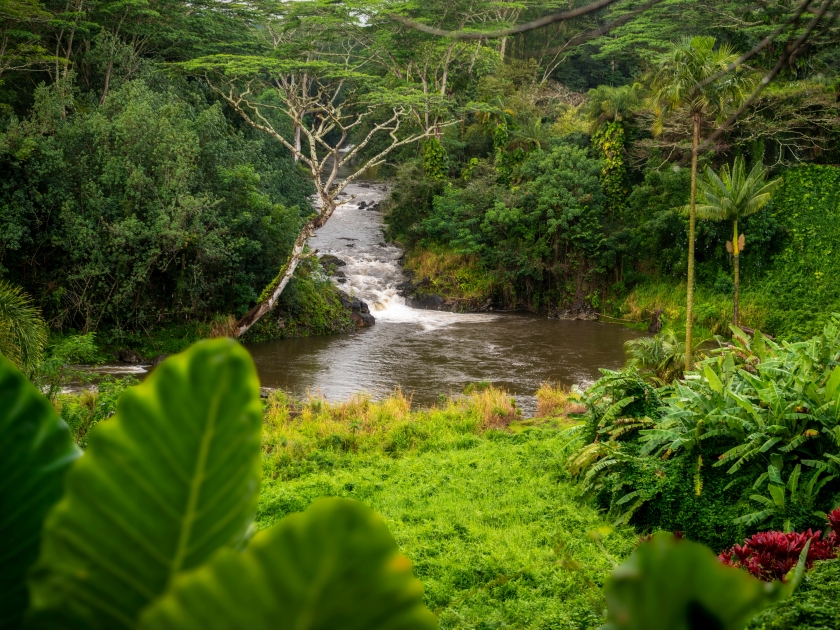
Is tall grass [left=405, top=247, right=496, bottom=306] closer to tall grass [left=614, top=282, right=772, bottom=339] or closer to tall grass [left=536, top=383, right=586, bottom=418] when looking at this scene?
tall grass [left=614, top=282, right=772, bottom=339]

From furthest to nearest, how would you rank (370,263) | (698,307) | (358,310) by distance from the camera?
1. (370,263)
2. (358,310)
3. (698,307)

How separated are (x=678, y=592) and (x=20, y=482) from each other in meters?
0.40

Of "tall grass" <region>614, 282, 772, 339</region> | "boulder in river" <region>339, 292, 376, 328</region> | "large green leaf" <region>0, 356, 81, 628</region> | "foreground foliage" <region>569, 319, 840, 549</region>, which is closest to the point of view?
"large green leaf" <region>0, 356, 81, 628</region>

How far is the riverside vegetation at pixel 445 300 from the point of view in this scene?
0.40 meters

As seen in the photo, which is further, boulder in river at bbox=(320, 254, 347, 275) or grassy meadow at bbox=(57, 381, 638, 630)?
boulder in river at bbox=(320, 254, 347, 275)

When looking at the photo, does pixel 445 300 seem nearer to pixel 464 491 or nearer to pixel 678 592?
pixel 464 491

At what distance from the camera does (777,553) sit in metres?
3.66

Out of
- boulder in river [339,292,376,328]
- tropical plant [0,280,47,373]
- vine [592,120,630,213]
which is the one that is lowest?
boulder in river [339,292,376,328]

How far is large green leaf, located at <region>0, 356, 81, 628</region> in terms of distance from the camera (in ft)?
1.52

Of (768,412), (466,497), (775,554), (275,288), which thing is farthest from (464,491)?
(275,288)

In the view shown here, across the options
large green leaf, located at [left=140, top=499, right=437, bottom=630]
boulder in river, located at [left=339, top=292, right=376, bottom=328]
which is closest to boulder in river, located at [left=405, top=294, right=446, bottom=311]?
boulder in river, located at [left=339, top=292, right=376, bottom=328]

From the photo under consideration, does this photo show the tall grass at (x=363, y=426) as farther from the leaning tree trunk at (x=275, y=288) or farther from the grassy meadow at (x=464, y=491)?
the leaning tree trunk at (x=275, y=288)

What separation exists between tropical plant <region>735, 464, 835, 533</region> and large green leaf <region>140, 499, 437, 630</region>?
5.26 meters

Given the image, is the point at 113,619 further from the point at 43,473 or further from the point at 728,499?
the point at 728,499
